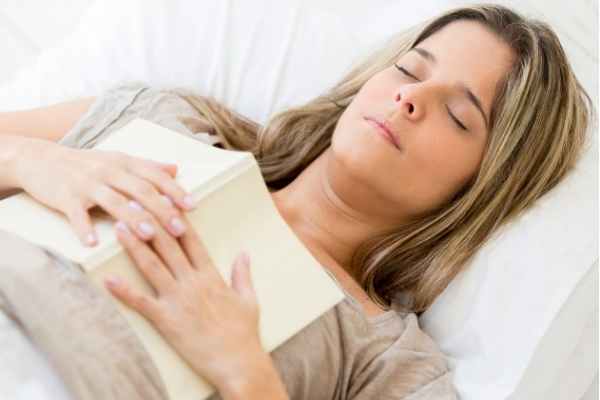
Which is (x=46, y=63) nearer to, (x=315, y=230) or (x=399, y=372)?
(x=315, y=230)

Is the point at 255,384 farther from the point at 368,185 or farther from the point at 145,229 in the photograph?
the point at 368,185

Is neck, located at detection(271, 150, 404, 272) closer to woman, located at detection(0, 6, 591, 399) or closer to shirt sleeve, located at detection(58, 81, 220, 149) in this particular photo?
woman, located at detection(0, 6, 591, 399)

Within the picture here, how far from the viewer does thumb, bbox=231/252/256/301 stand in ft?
2.89

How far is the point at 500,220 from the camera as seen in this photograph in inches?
43.9

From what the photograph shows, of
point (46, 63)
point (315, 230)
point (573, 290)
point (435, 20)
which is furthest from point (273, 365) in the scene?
point (46, 63)

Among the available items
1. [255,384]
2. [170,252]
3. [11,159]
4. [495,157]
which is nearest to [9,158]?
[11,159]

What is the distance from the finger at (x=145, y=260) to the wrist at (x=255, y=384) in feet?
0.39

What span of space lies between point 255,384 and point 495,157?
47 centimetres

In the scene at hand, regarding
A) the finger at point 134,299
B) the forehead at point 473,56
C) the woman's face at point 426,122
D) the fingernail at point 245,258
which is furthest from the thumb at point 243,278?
the forehead at point 473,56

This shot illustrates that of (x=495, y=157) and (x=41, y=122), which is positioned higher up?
(x=495, y=157)

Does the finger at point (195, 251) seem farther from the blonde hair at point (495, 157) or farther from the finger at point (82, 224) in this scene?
the blonde hair at point (495, 157)

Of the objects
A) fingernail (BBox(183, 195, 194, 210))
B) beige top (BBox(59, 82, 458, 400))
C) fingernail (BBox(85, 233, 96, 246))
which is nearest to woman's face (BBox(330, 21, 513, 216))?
beige top (BBox(59, 82, 458, 400))

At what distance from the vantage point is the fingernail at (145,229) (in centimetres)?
82

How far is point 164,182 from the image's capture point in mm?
865
